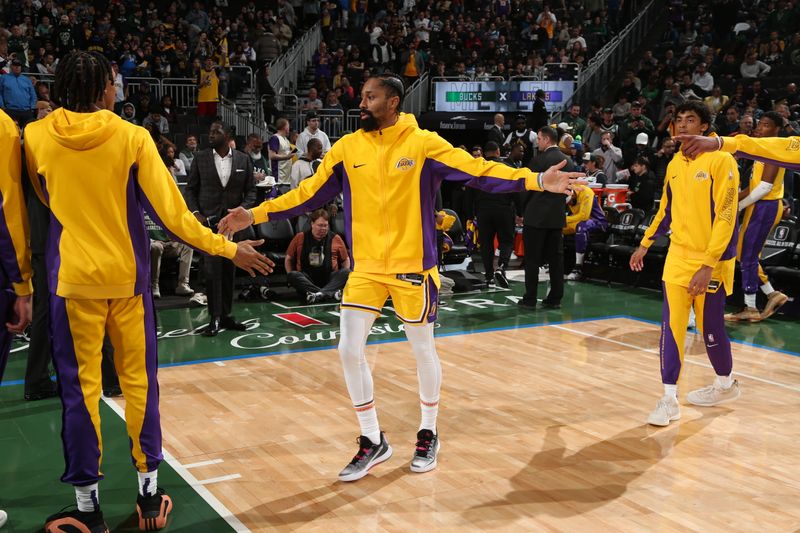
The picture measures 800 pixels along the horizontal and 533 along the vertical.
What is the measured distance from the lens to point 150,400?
371 cm

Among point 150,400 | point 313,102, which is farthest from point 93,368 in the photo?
point 313,102

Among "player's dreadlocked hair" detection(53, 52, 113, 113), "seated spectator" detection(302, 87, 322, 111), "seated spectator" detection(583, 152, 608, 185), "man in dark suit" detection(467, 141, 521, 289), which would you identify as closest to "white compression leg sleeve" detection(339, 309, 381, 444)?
"player's dreadlocked hair" detection(53, 52, 113, 113)

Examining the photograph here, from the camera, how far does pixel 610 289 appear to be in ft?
36.3

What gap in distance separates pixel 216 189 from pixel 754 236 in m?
5.46

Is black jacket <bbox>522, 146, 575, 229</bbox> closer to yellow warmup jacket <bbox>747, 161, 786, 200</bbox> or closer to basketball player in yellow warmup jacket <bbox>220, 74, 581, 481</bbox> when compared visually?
yellow warmup jacket <bbox>747, 161, 786, 200</bbox>

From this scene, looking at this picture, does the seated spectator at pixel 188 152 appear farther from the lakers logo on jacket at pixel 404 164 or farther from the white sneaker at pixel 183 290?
the lakers logo on jacket at pixel 404 164

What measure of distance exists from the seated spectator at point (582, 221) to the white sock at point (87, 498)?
8.91 metres

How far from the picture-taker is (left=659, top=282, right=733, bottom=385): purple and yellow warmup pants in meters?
5.31

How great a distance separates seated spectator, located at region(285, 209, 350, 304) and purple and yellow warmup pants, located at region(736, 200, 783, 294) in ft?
14.0

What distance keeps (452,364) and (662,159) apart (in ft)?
26.5

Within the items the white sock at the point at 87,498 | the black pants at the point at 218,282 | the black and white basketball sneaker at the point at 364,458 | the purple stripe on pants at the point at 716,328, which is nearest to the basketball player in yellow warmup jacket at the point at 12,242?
the white sock at the point at 87,498

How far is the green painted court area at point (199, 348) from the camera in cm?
413

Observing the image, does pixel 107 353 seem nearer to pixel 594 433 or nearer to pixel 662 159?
pixel 594 433

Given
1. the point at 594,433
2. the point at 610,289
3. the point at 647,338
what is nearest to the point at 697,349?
the point at 647,338
